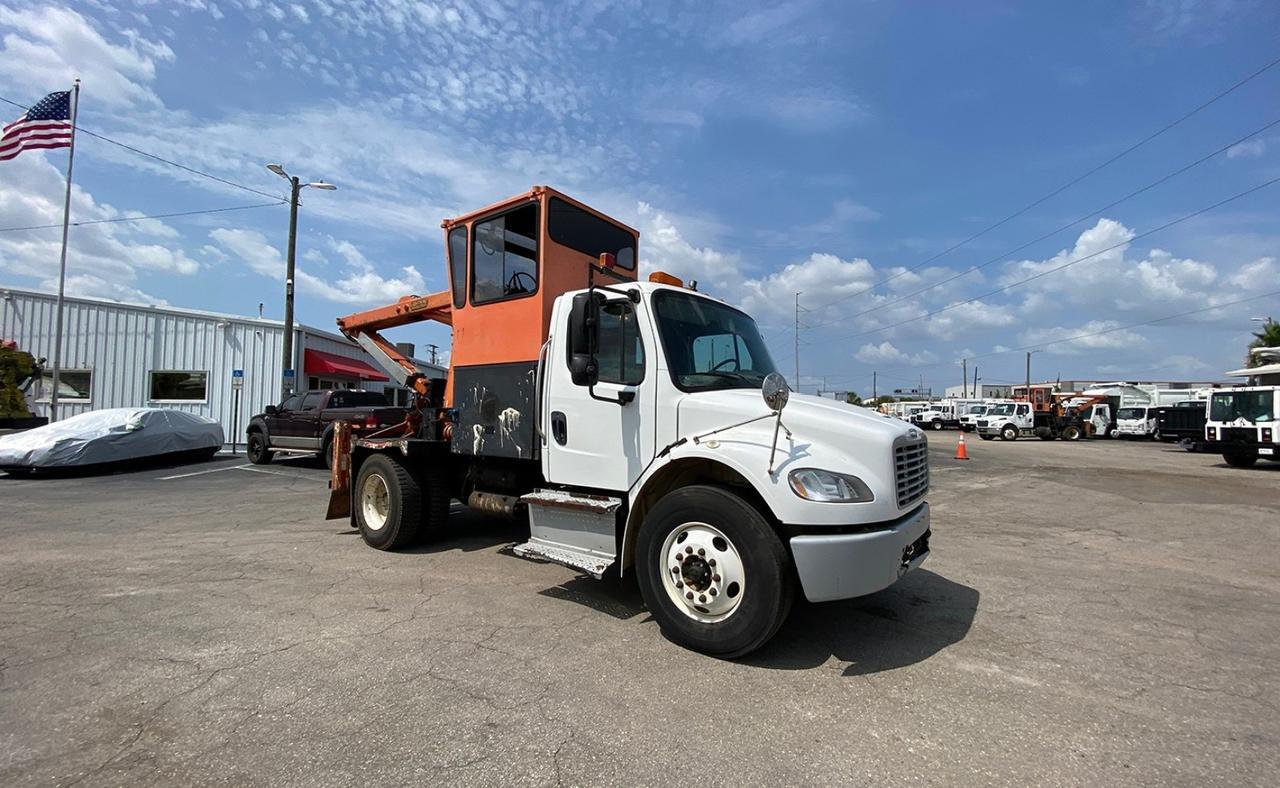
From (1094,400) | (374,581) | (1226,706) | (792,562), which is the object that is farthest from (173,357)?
(1094,400)

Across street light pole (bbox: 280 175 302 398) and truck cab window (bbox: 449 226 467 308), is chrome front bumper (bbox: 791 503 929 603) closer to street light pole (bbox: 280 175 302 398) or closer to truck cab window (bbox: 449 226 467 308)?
truck cab window (bbox: 449 226 467 308)

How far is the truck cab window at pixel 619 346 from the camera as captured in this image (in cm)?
446

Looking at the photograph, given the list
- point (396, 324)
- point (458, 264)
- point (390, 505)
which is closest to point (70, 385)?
point (396, 324)

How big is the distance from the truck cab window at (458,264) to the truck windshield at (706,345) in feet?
7.87

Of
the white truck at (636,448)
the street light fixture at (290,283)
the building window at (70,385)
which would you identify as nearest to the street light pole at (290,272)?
the street light fixture at (290,283)

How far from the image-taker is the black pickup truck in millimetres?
14359

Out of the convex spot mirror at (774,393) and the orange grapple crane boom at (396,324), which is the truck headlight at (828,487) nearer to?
the convex spot mirror at (774,393)

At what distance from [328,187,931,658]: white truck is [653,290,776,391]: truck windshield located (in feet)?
0.05

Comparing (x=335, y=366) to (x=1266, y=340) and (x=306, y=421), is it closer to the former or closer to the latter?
(x=306, y=421)

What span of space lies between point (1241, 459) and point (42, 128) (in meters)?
36.1

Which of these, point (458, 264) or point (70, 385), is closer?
point (458, 264)

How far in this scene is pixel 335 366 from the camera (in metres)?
24.5

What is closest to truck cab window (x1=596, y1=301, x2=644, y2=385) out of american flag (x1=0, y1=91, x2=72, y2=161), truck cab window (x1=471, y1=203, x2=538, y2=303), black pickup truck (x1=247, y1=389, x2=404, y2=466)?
truck cab window (x1=471, y1=203, x2=538, y2=303)

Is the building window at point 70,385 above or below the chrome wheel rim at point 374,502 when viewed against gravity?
above
